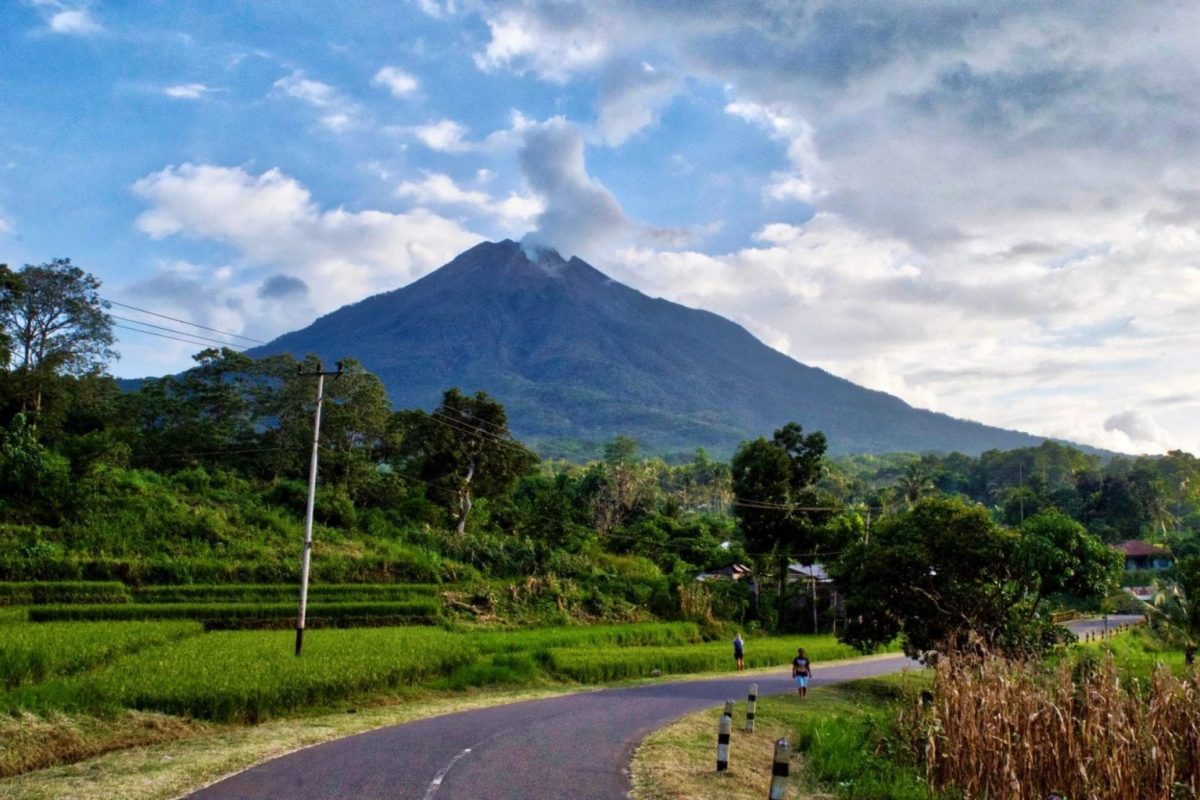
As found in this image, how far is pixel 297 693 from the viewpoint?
16781mm

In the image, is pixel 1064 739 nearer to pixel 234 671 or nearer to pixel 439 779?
pixel 439 779

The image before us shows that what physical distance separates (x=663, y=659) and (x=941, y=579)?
939cm

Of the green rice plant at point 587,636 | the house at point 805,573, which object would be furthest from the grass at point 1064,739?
the house at point 805,573

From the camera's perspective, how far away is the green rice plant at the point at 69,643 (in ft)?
53.9

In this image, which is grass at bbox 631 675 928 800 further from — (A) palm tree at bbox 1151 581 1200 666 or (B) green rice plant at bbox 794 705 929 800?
(A) palm tree at bbox 1151 581 1200 666

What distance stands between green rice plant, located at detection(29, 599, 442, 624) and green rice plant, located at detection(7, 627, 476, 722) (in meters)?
3.30

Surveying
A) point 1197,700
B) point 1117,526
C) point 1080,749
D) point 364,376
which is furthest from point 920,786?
point 1117,526

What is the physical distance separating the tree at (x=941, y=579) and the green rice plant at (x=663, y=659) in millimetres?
6842

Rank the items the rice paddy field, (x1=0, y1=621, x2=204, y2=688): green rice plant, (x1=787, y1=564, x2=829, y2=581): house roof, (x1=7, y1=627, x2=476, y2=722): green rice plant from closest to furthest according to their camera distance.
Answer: (x1=7, y1=627, x2=476, y2=722): green rice plant
the rice paddy field
(x1=0, y1=621, x2=204, y2=688): green rice plant
(x1=787, y1=564, x2=829, y2=581): house roof

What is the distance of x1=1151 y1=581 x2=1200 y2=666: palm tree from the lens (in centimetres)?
3481

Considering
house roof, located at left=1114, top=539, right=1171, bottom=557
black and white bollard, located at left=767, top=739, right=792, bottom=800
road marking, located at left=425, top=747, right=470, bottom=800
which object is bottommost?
road marking, located at left=425, top=747, right=470, bottom=800

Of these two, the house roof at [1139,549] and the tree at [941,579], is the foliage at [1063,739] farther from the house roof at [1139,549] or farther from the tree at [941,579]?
the house roof at [1139,549]

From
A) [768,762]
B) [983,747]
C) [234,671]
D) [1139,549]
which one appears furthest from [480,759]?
[1139,549]

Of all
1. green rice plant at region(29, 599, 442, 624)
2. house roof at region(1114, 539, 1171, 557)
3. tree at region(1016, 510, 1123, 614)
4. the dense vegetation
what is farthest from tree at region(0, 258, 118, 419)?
house roof at region(1114, 539, 1171, 557)
